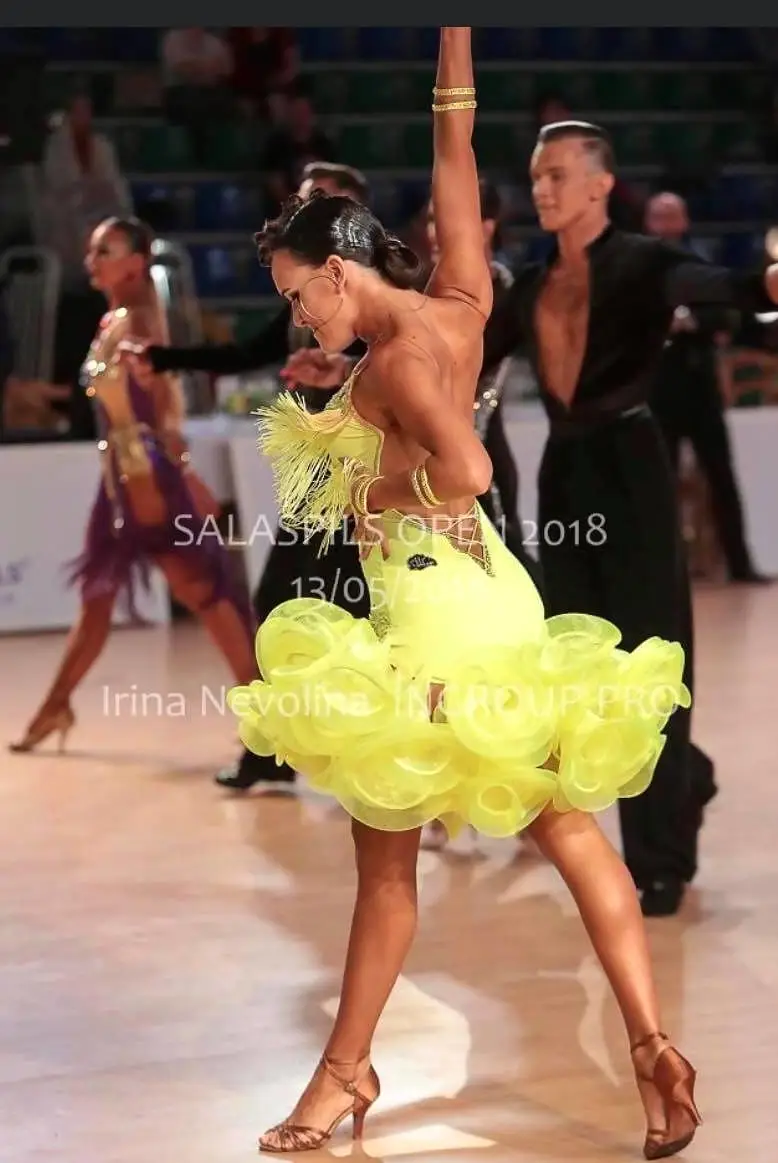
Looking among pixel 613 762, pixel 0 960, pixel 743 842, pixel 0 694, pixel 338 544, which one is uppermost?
pixel 613 762

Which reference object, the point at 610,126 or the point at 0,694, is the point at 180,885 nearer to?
the point at 0,694

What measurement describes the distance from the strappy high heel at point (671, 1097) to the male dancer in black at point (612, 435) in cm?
116

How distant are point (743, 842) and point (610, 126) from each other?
7513 mm

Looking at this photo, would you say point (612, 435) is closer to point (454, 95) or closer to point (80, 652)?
point (454, 95)

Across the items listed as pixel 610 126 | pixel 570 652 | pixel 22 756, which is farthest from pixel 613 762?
pixel 610 126

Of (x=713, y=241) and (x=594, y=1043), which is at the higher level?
(x=594, y=1043)

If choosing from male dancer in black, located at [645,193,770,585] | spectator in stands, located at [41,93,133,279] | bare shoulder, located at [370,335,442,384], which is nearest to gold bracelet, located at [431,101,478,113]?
bare shoulder, located at [370,335,442,384]

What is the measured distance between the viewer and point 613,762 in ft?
8.66

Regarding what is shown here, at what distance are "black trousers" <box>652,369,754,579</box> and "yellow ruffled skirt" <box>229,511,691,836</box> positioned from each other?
530 centimetres

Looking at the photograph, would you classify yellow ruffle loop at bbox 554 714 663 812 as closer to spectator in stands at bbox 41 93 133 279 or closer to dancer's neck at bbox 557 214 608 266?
dancer's neck at bbox 557 214 608 266

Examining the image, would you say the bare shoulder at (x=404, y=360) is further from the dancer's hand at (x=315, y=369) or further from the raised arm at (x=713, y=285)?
the dancer's hand at (x=315, y=369)

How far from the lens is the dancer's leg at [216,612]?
5180 mm

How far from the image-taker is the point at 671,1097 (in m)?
2.64

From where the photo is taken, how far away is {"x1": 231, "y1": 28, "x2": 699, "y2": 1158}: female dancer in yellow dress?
101 inches
